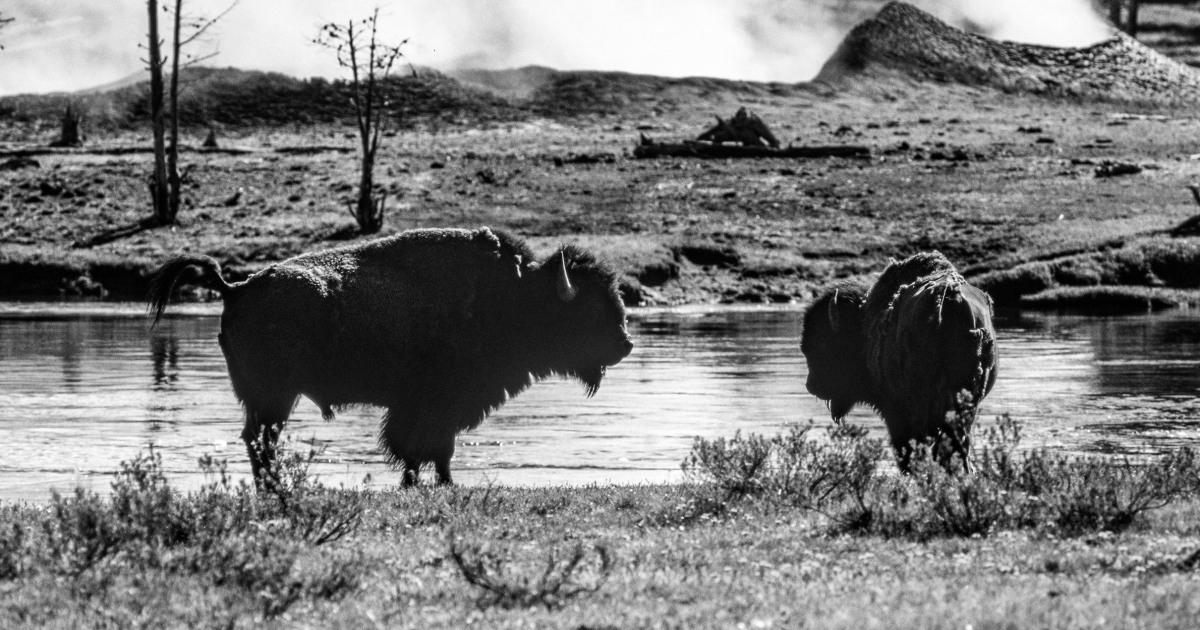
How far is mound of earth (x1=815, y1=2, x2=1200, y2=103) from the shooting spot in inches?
3861

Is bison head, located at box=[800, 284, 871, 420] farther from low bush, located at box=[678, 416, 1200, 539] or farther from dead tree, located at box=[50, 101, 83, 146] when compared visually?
dead tree, located at box=[50, 101, 83, 146]

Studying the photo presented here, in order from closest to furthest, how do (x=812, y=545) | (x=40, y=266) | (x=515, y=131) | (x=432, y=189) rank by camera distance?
1. (x=812, y=545)
2. (x=40, y=266)
3. (x=432, y=189)
4. (x=515, y=131)

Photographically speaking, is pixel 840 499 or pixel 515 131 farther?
pixel 515 131

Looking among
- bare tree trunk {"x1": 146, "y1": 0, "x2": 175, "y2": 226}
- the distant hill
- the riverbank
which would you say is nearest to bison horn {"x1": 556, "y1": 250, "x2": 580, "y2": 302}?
the riverbank

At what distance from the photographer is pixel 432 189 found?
170 feet

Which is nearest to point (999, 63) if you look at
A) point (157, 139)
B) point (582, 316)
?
point (157, 139)

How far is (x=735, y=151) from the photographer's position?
192 feet

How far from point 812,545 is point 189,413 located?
11.9m

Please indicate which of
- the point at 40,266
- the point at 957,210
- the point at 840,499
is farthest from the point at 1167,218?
the point at 840,499

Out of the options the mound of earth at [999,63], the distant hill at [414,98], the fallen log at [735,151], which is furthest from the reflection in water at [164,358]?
the mound of earth at [999,63]

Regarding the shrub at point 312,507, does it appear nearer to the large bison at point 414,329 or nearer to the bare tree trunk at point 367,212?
the large bison at point 414,329

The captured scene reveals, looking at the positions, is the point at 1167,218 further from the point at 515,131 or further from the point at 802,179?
the point at 515,131

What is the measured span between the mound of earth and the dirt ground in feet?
95.8

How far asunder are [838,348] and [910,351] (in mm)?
2631
